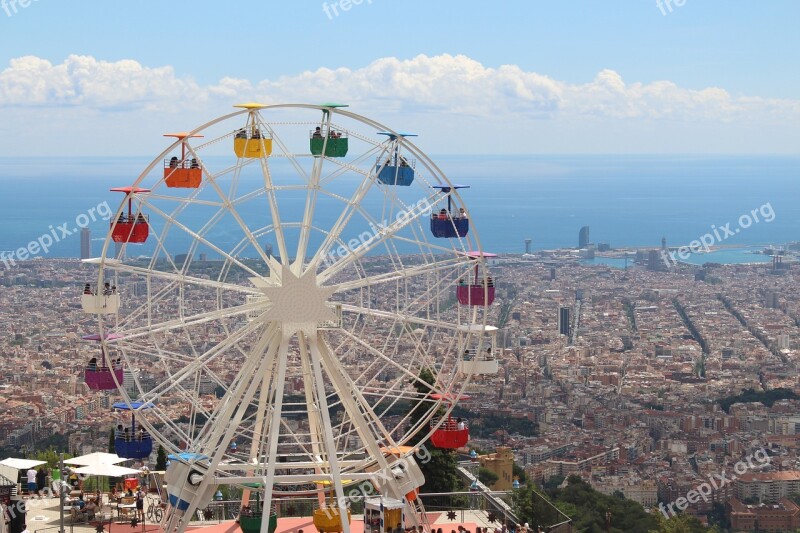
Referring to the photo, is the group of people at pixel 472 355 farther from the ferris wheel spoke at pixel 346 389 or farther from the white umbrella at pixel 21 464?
the white umbrella at pixel 21 464

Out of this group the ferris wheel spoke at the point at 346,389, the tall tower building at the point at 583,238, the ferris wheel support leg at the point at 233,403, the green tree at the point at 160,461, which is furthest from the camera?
the tall tower building at the point at 583,238

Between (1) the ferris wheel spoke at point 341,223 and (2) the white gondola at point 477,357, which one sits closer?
(1) the ferris wheel spoke at point 341,223

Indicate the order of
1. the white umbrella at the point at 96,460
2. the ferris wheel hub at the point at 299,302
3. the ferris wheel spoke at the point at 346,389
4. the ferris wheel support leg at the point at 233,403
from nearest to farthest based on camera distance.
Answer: the ferris wheel support leg at the point at 233,403 → the ferris wheel hub at the point at 299,302 → the ferris wheel spoke at the point at 346,389 → the white umbrella at the point at 96,460

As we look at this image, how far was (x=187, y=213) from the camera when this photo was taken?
552 ft

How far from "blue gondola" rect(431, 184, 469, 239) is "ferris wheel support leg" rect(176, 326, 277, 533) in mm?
3105

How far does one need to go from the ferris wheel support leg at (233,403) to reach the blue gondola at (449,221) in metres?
3.11

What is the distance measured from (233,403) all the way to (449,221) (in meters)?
4.26

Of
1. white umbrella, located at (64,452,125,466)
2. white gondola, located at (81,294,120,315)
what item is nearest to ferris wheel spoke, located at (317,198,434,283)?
white gondola, located at (81,294,120,315)

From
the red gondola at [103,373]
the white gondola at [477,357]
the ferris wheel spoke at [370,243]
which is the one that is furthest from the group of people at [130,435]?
the white gondola at [477,357]

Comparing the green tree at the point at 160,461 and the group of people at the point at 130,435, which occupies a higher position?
the group of people at the point at 130,435

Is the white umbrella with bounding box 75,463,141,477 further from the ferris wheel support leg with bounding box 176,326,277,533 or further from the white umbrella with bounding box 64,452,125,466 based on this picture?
the ferris wheel support leg with bounding box 176,326,277,533

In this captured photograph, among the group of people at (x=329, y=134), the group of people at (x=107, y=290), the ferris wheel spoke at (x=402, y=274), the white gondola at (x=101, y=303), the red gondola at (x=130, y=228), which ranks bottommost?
the white gondola at (x=101, y=303)

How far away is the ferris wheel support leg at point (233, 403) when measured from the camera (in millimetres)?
19375

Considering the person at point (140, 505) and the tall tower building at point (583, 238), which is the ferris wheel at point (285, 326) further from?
the tall tower building at point (583, 238)
